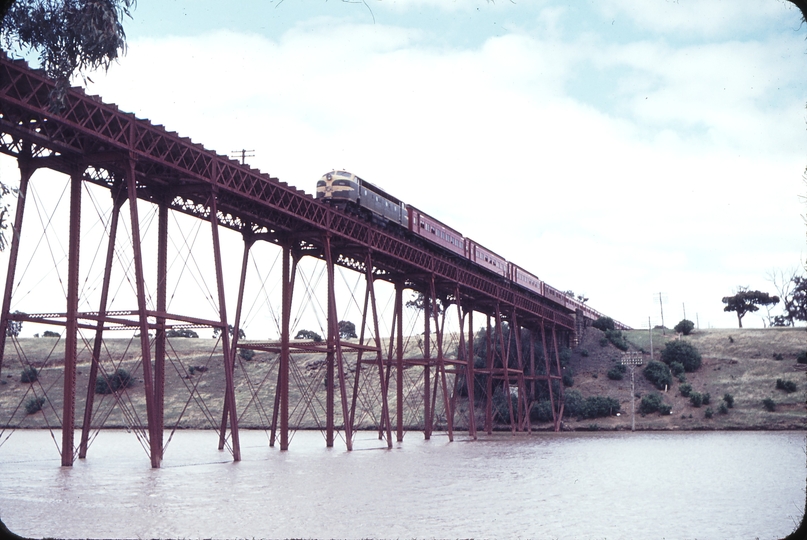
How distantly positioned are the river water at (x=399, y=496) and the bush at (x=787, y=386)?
33188 mm

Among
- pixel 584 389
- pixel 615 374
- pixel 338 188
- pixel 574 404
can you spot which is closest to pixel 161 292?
pixel 338 188

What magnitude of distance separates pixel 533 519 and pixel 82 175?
16.9 meters

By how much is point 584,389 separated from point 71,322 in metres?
54.1

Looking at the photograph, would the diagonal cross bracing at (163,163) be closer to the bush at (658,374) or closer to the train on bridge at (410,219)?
the train on bridge at (410,219)

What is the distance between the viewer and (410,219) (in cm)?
4778

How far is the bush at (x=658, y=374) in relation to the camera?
67.3 m

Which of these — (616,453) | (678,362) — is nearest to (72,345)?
(616,453)

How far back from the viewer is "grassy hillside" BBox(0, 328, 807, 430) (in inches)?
2392

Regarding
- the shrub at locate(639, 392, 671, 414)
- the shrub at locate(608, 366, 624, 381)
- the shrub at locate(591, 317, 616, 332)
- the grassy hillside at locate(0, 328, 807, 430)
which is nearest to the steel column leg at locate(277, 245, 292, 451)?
the grassy hillside at locate(0, 328, 807, 430)

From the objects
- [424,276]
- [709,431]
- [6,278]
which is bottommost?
[709,431]

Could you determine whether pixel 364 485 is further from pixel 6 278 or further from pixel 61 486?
pixel 6 278

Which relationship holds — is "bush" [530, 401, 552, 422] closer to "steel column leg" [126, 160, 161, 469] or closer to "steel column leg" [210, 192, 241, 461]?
"steel column leg" [210, 192, 241, 461]

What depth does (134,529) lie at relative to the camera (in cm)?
1248

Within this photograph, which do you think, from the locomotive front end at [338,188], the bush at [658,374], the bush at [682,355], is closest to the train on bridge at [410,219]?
the locomotive front end at [338,188]
